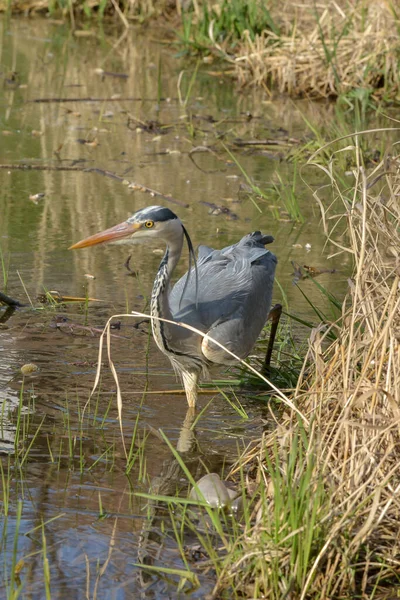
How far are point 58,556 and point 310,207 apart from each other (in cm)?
537

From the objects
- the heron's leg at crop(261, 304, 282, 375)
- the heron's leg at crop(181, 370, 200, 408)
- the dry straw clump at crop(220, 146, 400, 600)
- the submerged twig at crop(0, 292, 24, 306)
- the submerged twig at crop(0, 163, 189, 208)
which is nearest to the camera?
the dry straw clump at crop(220, 146, 400, 600)

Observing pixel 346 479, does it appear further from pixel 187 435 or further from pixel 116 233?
pixel 116 233

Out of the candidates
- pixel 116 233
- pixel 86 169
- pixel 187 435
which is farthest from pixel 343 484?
pixel 86 169

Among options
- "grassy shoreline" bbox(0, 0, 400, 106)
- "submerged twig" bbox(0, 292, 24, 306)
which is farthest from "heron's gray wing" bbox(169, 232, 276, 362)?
"grassy shoreline" bbox(0, 0, 400, 106)

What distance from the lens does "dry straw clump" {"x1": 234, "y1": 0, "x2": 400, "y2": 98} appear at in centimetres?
1121

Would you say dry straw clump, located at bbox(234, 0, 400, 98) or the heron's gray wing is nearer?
the heron's gray wing

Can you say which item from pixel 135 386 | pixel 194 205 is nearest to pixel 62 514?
pixel 135 386

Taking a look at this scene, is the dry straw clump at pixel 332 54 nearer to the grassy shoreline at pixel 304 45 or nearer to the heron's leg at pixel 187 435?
the grassy shoreline at pixel 304 45

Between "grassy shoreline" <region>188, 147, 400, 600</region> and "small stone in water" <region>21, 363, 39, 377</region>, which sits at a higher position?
"grassy shoreline" <region>188, 147, 400, 600</region>

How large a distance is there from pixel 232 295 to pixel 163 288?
2.12 ft

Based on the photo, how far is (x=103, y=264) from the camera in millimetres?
7344

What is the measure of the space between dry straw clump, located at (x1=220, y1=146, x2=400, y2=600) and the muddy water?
14.1 inches

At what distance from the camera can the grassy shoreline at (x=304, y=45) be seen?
1123 centimetres

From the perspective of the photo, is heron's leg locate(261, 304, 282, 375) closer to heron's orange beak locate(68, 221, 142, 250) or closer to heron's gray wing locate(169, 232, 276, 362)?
heron's gray wing locate(169, 232, 276, 362)
